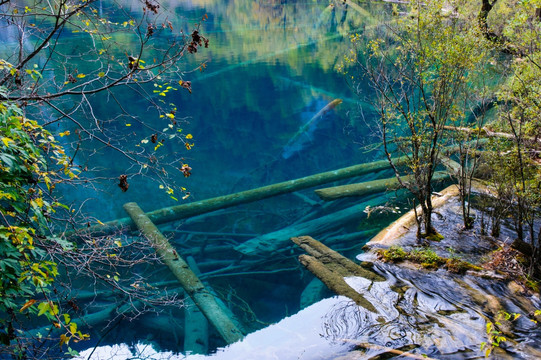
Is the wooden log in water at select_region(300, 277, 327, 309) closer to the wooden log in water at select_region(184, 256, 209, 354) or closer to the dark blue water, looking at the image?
the dark blue water

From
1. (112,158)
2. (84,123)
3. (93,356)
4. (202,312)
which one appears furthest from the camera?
(84,123)

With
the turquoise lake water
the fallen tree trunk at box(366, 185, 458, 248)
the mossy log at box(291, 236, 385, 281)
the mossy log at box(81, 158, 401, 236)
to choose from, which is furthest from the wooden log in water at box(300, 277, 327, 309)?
the mossy log at box(81, 158, 401, 236)

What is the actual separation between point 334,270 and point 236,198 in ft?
12.5

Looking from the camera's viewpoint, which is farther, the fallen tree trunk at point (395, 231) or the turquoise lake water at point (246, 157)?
the fallen tree trunk at point (395, 231)

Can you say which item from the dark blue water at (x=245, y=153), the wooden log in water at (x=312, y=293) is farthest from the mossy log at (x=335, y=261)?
the dark blue water at (x=245, y=153)

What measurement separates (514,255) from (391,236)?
6.75 feet

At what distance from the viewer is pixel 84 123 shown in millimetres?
15695

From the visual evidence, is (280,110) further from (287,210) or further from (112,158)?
(287,210)

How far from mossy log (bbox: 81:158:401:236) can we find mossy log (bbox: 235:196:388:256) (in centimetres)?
113

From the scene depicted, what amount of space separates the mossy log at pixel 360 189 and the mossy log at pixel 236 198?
0.47 metres

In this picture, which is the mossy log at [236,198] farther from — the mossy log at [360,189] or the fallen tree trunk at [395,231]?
the fallen tree trunk at [395,231]

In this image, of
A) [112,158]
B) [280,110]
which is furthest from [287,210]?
[280,110]

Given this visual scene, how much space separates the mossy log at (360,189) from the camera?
35.2 feet

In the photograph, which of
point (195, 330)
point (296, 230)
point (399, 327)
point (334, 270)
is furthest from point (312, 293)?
point (296, 230)
